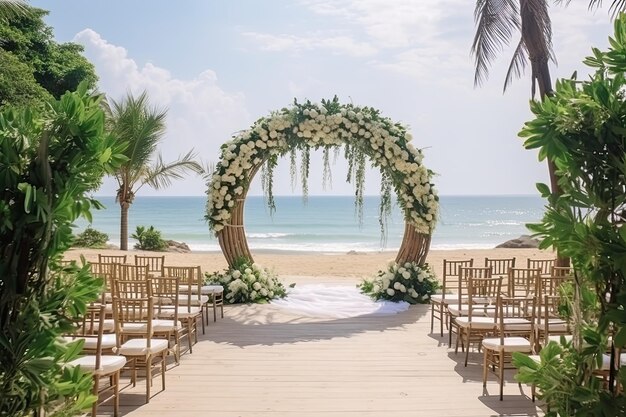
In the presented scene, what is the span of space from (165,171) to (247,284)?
10.8 meters

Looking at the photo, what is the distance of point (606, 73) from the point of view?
210 cm

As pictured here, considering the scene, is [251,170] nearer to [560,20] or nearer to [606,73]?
[560,20]

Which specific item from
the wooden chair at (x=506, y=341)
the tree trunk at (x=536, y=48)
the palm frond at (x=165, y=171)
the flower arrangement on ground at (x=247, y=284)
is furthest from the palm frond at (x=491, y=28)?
the palm frond at (x=165, y=171)

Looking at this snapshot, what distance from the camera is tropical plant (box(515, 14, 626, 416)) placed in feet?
6.39

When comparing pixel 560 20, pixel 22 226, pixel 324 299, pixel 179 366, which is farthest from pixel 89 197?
pixel 560 20

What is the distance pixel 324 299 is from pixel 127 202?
1061 centimetres

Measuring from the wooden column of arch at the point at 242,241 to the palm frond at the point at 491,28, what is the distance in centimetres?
306

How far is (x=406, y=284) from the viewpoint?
387 inches

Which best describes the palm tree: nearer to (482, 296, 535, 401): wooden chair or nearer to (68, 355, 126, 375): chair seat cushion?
(68, 355, 126, 375): chair seat cushion

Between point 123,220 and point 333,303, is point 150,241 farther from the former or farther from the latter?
point 333,303

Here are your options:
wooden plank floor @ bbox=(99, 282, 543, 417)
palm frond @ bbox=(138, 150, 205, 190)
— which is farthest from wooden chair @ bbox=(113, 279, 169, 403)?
palm frond @ bbox=(138, 150, 205, 190)

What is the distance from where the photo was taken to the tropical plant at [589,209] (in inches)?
76.7

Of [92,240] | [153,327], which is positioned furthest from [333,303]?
[92,240]

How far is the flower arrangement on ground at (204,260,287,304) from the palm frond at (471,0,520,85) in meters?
5.10
